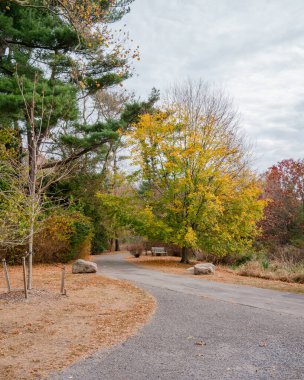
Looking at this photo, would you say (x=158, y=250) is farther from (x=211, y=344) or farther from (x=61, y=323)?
(x=211, y=344)

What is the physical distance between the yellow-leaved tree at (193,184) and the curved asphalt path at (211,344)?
25.3 feet

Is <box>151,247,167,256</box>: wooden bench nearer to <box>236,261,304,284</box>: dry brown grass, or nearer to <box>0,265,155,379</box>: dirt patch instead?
<box>236,261,304,284</box>: dry brown grass

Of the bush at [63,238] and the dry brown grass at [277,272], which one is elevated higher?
the bush at [63,238]

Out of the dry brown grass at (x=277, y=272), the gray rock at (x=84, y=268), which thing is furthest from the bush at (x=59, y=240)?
the dry brown grass at (x=277, y=272)

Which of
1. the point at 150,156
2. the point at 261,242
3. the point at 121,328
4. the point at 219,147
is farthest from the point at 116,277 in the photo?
the point at 261,242

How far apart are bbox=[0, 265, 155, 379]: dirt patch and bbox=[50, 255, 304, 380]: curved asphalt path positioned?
294mm

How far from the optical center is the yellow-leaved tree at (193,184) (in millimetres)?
15734

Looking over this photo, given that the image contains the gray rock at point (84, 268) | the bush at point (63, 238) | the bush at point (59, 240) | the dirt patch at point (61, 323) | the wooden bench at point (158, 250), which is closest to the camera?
the dirt patch at point (61, 323)

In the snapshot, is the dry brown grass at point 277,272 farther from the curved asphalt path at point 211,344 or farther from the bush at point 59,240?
the bush at point 59,240

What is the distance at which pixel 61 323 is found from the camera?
5914mm

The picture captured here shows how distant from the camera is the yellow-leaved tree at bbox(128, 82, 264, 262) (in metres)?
15.7

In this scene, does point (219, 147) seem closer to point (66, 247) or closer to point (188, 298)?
point (66, 247)

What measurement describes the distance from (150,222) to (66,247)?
13.8ft

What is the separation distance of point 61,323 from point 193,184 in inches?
432
